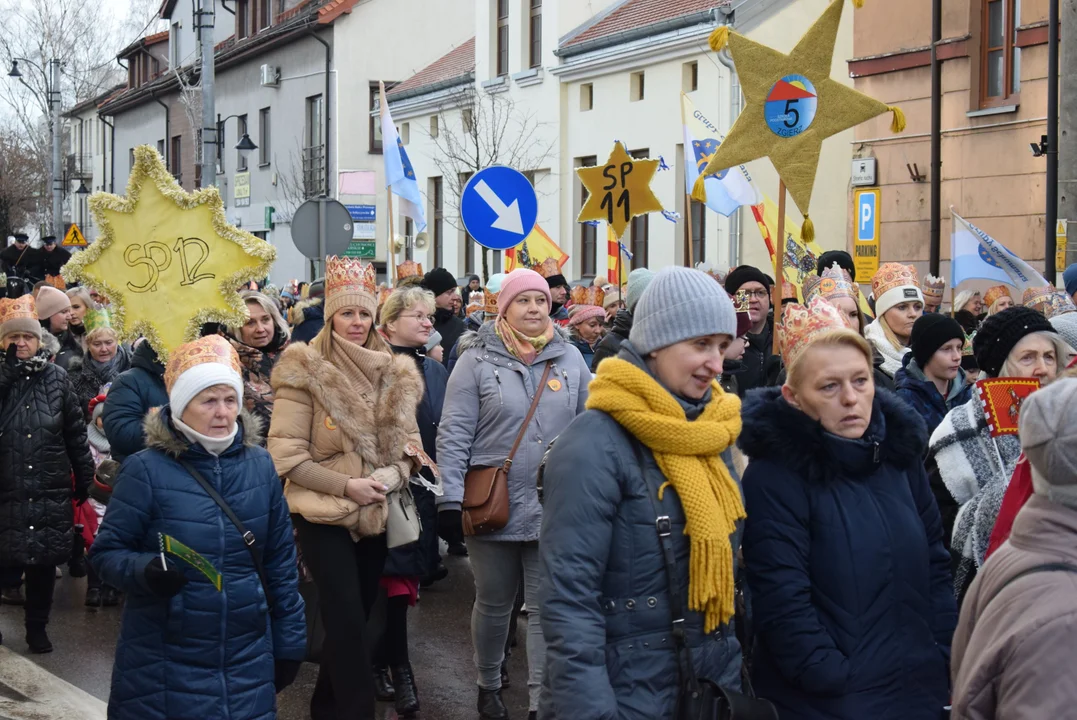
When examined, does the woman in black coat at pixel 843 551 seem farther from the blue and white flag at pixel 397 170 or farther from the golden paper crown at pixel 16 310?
the blue and white flag at pixel 397 170

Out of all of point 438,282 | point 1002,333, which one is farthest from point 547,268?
point 1002,333

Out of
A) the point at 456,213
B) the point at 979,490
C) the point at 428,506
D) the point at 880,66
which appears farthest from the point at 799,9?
the point at 979,490

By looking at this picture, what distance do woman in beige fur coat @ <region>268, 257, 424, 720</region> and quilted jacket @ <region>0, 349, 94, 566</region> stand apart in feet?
8.50

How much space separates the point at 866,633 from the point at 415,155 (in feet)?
110

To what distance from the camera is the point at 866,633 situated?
4.02 m

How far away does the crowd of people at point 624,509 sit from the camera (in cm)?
381

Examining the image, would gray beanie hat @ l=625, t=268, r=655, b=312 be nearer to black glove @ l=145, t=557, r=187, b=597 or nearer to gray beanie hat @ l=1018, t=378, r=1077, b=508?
black glove @ l=145, t=557, r=187, b=597

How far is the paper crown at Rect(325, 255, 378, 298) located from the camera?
6816 mm

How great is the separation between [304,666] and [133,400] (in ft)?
6.67

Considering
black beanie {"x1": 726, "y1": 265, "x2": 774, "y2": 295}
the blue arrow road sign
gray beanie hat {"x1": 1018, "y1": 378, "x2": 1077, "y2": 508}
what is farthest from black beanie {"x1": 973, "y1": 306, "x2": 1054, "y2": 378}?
the blue arrow road sign

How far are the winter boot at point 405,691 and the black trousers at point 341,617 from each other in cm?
55

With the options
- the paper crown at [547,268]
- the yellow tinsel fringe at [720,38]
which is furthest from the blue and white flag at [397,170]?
the yellow tinsel fringe at [720,38]

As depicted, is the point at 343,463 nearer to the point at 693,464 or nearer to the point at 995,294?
the point at 693,464

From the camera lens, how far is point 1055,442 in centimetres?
294
